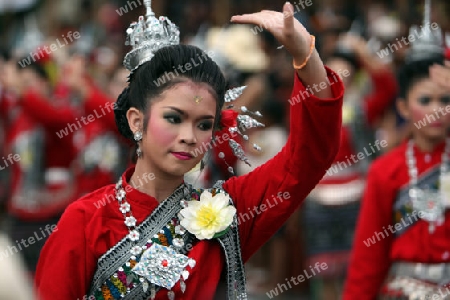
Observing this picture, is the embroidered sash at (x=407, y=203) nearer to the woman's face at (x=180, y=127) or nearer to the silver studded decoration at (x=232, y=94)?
the silver studded decoration at (x=232, y=94)

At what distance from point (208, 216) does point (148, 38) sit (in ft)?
2.16

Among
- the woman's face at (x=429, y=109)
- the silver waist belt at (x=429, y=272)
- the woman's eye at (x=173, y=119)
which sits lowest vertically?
the silver waist belt at (x=429, y=272)

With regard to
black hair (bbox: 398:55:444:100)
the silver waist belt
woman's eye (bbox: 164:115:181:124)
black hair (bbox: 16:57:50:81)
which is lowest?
the silver waist belt

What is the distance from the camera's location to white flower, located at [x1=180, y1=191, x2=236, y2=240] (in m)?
2.98

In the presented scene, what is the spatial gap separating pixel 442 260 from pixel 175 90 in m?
1.99

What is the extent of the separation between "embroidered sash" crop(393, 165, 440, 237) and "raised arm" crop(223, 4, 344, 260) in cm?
161

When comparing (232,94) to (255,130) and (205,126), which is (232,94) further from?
(255,130)

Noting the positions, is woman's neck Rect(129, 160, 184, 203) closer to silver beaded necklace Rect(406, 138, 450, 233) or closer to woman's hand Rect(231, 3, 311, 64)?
woman's hand Rect(231, 3, 311, 64)

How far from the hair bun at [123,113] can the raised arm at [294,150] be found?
15.7 inches

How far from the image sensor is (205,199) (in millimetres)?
3074

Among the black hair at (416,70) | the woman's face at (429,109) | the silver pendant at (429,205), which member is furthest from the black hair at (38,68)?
the silver pendant at (429,205)

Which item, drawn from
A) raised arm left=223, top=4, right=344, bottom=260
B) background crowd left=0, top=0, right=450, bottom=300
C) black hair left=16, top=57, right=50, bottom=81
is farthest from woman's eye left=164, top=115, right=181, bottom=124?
black hair left=16, top=57, right=50, bottom=81

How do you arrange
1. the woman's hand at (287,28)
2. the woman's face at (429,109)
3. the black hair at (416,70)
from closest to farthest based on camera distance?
the woman's hand at (287,28) < the woman's face at (429,109) < the black hair at (416,70)

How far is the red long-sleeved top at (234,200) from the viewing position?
282cm
